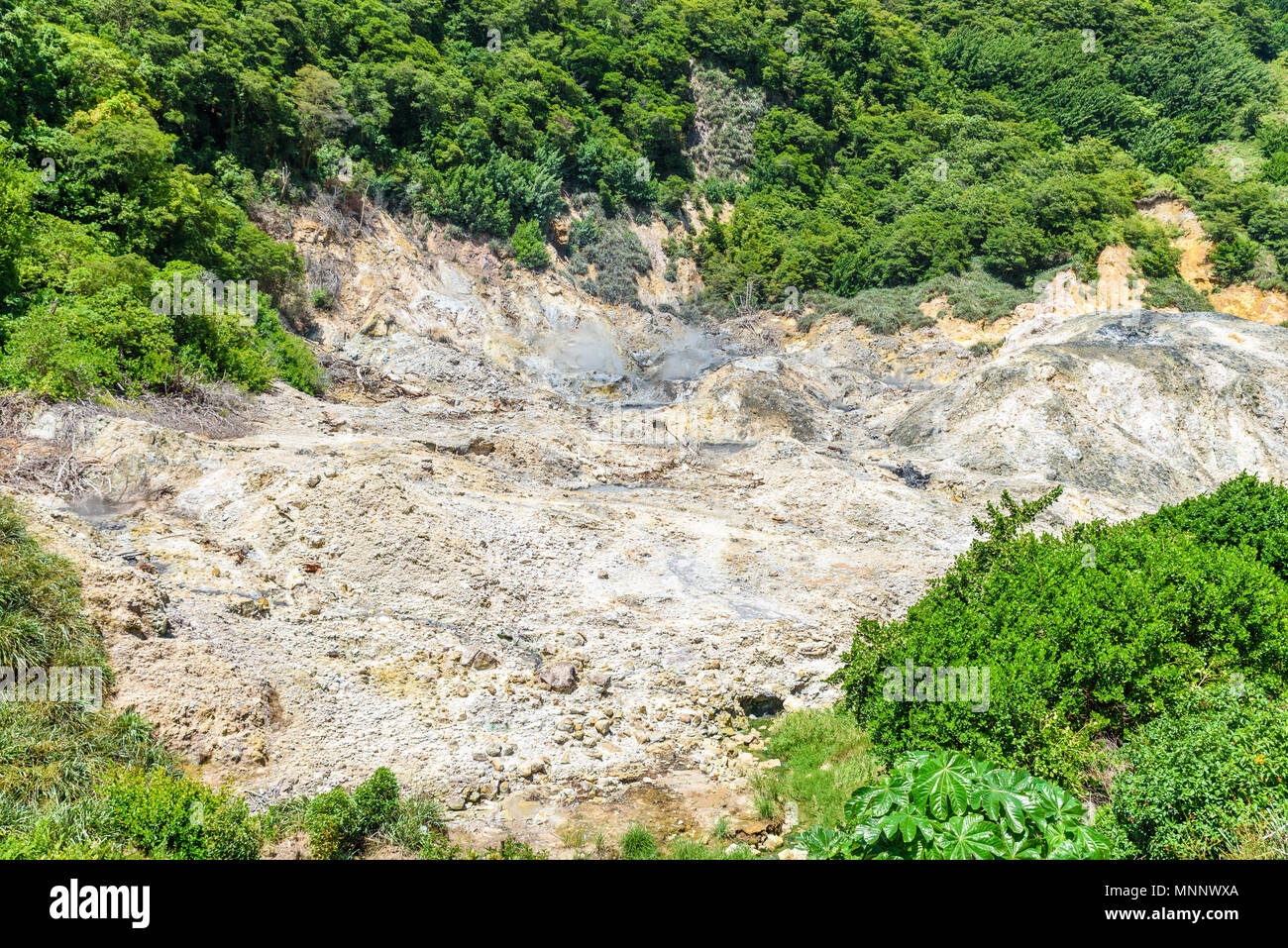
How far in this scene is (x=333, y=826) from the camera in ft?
19.6

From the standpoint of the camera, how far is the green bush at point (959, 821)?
161 inches

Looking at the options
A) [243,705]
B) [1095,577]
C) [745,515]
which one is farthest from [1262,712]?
[745,515]

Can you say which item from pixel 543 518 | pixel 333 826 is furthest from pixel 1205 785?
pixel 543 518

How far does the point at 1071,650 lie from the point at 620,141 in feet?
110

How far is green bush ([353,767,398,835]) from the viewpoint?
626cm

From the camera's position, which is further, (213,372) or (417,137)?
(417,137)

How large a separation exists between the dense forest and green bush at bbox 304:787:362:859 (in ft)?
34.3

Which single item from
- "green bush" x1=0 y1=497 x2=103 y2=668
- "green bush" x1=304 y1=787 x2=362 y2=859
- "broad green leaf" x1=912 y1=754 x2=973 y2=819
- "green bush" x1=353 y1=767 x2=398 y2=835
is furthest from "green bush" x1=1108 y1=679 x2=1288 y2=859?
"green bush" x1=0 y1=497 x2=103 y2=668

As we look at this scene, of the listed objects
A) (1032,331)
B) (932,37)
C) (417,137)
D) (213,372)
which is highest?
(932,37)

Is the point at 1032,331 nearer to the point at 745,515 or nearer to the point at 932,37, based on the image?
the point at 745,515

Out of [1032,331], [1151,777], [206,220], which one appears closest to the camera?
[1151,777]

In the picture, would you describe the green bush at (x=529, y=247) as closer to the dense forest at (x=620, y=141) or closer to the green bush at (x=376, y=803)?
the dense forest at (x=620, y=141)
